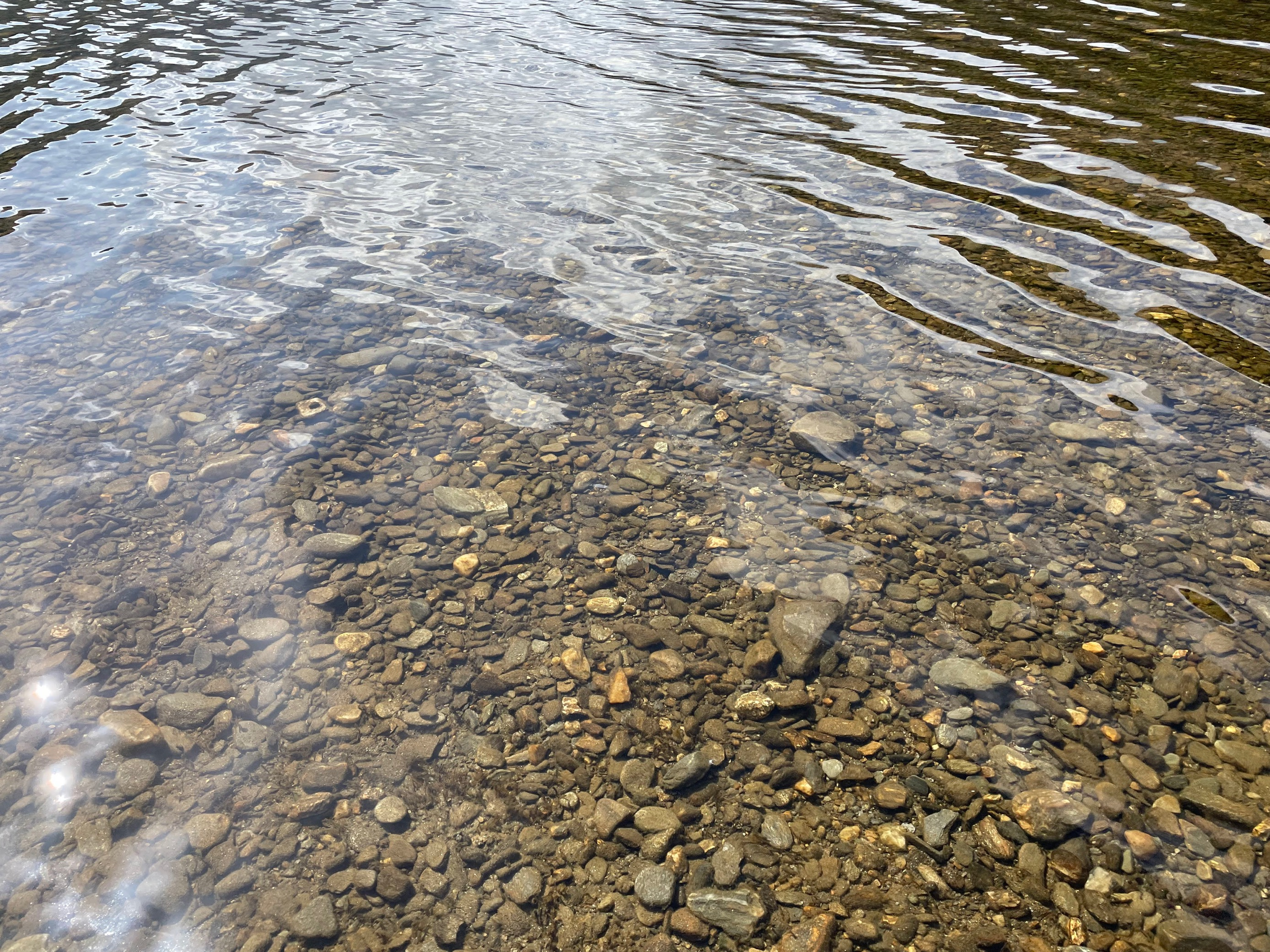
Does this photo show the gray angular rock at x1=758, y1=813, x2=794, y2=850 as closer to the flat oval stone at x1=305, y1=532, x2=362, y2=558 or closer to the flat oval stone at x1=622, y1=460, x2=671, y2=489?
the flat oval stone at x1=622, y1=460, x2=671, y2=489

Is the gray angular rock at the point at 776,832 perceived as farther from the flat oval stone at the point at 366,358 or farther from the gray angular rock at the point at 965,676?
the flat oval stone at the point at 366,358

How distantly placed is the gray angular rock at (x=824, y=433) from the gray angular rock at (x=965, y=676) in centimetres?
189

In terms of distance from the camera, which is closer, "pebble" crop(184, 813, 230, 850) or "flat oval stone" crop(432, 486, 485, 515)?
"pebble" crop(184, 813, 230, 850)

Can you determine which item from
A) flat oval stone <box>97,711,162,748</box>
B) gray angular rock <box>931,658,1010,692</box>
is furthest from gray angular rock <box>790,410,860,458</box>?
flat oval stone <box>97,711,162,748</box>

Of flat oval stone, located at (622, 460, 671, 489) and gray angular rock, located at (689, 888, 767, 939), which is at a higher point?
flat oval stone, located at (622, 460, 671, 489)

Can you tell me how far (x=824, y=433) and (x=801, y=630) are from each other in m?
1.90

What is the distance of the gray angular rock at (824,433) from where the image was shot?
5.77m

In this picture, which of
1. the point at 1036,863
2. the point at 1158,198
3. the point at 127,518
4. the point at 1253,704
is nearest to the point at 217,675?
the point at 127,518

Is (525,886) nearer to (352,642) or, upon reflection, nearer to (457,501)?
(352,642)

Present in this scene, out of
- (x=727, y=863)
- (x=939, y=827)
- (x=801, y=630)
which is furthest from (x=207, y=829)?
(x=939, y=827)

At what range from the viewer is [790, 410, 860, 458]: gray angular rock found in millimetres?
5773

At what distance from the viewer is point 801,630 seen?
449 centimetres

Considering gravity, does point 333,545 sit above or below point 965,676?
Answer: below

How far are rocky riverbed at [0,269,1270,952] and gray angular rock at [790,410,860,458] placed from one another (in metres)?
0.04
